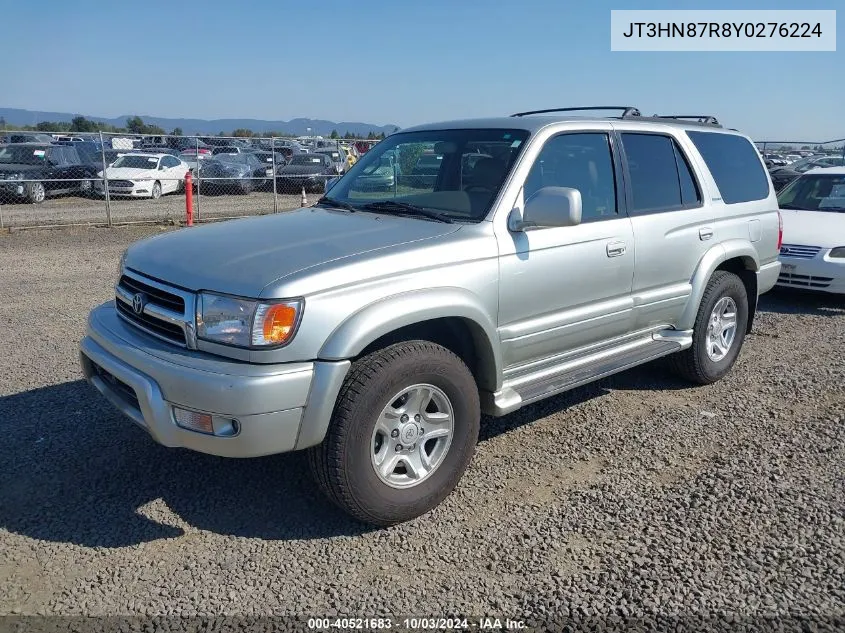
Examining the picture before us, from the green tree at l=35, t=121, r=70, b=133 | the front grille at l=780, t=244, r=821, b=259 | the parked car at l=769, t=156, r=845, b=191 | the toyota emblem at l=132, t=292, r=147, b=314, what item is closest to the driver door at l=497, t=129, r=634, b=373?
the toyota emblem at l=132, t=292, r=147, b=314

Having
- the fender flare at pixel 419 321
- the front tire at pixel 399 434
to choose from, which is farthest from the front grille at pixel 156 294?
the front tire at pixel 399 434

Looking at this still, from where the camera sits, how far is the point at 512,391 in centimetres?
382

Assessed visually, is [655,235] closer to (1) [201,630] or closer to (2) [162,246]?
(2) [162,246]

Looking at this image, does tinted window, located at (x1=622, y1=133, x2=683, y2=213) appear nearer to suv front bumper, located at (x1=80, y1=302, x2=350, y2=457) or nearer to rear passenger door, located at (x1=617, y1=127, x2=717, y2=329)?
rear passenger door, located at (x1=617, y1=127, x2=717, y2=329)

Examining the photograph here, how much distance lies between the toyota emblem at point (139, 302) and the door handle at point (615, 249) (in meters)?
2.58

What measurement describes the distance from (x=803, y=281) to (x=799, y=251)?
1.12ft

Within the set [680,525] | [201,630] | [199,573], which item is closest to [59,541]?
[199,573]

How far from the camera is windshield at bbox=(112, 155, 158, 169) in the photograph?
787 inches

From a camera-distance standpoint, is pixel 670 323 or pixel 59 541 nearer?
pixel 59 541

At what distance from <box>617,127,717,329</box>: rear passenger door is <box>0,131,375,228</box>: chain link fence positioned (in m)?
10.6

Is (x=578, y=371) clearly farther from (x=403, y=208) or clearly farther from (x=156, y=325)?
(x=156, y=325)

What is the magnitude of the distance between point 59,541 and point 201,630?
1.01 meters

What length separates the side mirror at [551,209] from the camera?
3.59 metres

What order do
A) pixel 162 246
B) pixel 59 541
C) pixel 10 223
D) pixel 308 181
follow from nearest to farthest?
pixel 59 541 < pixel 162 246 < pixel 10 223 < pixel 308 181
